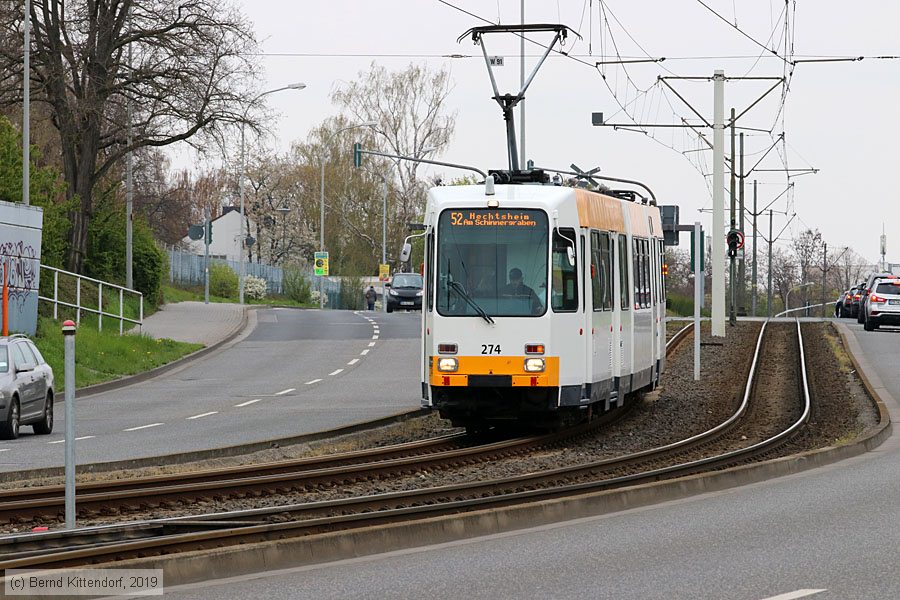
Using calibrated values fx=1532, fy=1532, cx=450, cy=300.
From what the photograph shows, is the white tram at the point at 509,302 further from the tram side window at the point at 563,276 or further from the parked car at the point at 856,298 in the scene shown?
the parked car at the point at 856,298

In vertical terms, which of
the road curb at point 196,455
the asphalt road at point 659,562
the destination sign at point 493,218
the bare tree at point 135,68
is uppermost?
the bare tree at point 135,68

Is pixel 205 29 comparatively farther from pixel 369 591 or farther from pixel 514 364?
pixel 369 591

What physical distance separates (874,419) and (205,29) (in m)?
28.3

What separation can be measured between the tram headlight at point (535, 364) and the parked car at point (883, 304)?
108ft

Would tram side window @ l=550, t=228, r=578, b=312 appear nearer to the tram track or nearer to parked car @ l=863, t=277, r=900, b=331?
the tram track

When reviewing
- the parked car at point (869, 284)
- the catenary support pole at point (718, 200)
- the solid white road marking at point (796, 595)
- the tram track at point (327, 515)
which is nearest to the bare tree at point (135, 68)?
the catenary support pole at point (718, 200)

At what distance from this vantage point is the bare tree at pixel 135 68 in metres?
44.5

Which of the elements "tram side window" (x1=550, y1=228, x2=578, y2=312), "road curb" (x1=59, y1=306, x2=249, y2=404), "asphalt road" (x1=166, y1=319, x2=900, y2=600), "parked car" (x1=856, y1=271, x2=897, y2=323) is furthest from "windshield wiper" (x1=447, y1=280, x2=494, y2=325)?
"parked car" (x1=856, y1=271, x2=897, y2=323)

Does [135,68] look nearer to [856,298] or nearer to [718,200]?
[718,200]

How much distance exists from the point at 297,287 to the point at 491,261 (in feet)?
208

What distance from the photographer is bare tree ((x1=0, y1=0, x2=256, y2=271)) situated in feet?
146

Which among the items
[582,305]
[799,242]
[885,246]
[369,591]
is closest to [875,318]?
[582,305]

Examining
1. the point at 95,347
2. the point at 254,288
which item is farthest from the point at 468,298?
the point at 254,288

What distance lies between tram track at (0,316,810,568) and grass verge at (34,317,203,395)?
61.3 feet
